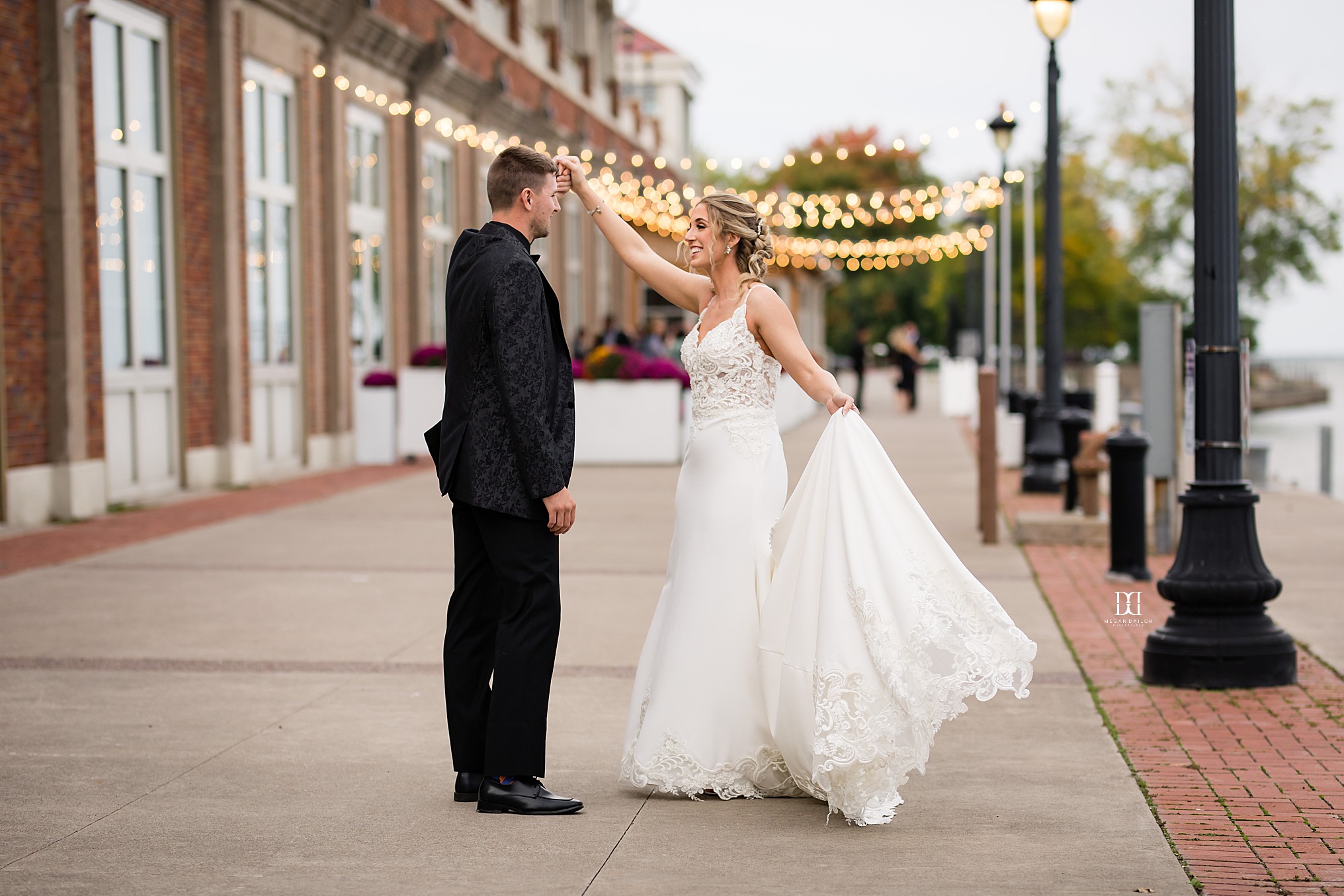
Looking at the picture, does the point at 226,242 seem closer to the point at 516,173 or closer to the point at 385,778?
the point at 385,778

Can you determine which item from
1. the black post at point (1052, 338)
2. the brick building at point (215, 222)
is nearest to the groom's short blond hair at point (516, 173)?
the brick building at point (215, 222)

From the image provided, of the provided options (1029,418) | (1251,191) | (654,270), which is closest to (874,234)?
(1251,191)

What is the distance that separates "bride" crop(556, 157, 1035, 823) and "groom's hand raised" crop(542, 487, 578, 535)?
57cm

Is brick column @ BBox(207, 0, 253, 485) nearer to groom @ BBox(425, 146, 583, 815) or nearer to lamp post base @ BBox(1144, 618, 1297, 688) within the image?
lamp post base @ BBox(1144, 618, 1297, 688)

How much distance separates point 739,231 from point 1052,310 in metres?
10.2

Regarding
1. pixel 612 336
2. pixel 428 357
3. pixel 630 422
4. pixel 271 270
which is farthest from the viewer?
pixel 612 336

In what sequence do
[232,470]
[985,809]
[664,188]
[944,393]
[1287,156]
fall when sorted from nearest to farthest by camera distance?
[985,809]
[232,470]
[664,188]
[944,393]
[1287,156]

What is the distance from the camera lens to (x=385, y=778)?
17.9ft

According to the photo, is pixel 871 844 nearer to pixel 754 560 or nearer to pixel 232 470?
pixel 754 560

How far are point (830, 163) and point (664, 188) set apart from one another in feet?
201

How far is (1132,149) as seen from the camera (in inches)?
2440

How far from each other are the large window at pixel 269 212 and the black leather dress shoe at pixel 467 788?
43.9ft

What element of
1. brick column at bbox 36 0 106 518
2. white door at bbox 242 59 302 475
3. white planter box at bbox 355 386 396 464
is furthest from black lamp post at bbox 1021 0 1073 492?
white door at bbox 242 59 302 475

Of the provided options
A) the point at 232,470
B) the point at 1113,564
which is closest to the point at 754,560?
the point at 1113,564
